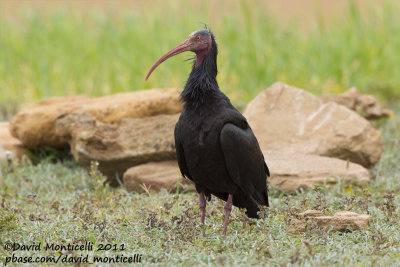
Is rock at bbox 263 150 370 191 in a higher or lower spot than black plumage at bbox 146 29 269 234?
lower

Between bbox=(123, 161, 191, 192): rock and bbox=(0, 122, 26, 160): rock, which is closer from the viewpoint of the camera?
bbox=(123, 161, 191, 192): rock

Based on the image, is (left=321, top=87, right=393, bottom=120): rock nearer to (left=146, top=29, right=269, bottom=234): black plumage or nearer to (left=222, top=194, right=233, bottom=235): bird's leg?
(left=146, top=29, right=269, bottom=234): black plumage

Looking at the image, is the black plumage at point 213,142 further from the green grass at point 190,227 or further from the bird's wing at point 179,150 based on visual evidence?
the green grass at point 190,227

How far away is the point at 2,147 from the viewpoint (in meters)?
7.46

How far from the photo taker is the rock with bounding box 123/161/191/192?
254 inches

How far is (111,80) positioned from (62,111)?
298 cm

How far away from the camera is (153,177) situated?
21.4 feet

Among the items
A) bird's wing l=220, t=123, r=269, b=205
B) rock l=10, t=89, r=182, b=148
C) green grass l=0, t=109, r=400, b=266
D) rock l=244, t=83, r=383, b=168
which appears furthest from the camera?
rock l=10, t=89, r=182, b=148

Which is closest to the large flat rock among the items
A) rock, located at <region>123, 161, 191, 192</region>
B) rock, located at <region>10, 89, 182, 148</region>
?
rock, located at <region>123, 161, 191, 192</region>

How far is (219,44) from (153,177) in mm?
4571

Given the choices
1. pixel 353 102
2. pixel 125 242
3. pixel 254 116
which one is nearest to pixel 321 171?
pixel 254 116

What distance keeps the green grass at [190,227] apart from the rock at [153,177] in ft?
0.40

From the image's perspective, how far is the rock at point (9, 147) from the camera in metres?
7.25

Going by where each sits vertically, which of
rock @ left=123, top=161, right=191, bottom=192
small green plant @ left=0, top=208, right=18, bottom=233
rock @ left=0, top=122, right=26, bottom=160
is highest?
small green plant @ left=0, top=208, right=18, bottom=233
